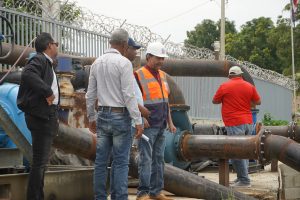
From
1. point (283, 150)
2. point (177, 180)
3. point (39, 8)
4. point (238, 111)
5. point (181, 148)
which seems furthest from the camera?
point (39, 8)

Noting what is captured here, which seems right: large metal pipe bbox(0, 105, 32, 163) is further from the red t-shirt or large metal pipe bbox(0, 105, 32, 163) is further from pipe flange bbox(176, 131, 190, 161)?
the red t-shirt

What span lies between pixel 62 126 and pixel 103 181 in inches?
54.8

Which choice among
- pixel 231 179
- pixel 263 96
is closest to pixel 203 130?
pixel 231 179

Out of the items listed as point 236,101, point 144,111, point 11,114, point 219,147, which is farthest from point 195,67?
point 11,114

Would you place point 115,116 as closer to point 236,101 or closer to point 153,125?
point 153,125

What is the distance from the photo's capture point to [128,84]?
6262mm

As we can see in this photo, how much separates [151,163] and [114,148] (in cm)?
88

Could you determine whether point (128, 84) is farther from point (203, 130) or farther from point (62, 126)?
point (203, 130)

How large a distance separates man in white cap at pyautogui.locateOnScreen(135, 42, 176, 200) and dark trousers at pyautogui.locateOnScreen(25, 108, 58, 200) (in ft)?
3.95

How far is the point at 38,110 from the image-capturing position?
6.12 metres

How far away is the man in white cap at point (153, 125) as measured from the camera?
698 centimetres

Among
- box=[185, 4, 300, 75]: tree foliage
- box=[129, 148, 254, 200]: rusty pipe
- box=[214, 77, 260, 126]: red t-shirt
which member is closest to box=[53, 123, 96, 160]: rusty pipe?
box=[129, 148, 254, 200]: rusty pipe

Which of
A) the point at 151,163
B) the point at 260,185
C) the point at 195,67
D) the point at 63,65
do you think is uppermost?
the point at 195,67

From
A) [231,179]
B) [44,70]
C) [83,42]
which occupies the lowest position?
[231,179]
